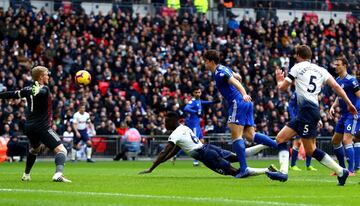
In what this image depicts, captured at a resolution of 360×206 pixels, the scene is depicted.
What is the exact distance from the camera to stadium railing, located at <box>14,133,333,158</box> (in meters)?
37.9

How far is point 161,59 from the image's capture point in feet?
144

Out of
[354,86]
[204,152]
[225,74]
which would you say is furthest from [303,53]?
[354,86]

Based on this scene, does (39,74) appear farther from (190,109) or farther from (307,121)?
(190,109)

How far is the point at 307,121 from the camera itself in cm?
1705

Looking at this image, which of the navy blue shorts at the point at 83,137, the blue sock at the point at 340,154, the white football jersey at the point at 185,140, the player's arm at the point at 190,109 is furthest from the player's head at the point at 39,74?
the navy blue shorts at the point at 83,137

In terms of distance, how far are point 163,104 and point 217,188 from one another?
24.5 m

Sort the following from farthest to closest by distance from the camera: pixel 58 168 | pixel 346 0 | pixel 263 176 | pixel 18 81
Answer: pixel 346 0 → pixel 18 81 → pixel 263 176 → pixel 58 168

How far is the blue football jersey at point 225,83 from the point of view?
63.8ft

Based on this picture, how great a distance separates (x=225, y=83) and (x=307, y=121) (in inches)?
122

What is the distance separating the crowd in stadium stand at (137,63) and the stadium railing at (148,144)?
23.8 inches

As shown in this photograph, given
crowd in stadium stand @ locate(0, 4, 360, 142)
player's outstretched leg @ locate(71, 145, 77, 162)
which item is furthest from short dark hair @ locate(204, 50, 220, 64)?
crowd in stadium stand @ locate(0, 4, 360, 142)

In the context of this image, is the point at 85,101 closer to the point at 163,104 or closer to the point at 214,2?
the point at 163,104

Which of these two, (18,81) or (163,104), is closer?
(18,81)

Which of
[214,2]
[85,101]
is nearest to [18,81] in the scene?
[85,101]
